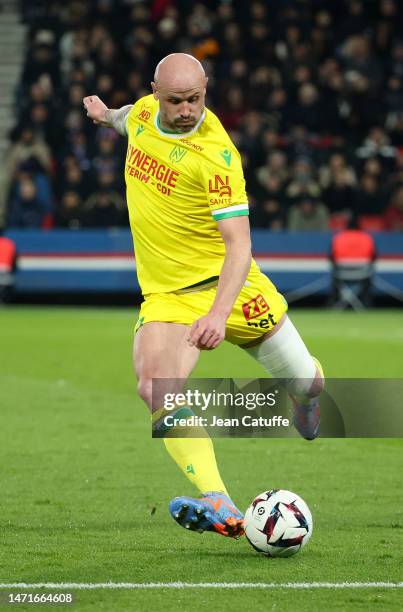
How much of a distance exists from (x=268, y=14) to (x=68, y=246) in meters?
5.55

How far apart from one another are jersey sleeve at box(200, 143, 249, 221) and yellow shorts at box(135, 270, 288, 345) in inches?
21.4

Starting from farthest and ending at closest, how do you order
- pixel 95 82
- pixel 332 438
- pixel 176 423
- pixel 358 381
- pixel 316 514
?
pixel 95 82 → pixel 358 381 → pixel 332 438 → pixel 316 514 → pixel 176 423

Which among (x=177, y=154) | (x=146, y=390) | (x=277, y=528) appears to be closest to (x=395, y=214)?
(x=177, y=154)

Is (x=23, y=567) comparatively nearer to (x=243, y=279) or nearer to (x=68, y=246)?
(x=243, y=279)

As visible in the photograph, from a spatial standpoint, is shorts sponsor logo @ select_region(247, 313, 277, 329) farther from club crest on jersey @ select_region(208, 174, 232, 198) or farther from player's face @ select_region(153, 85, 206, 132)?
player's face @ select_region(153, 85, 206, 132)

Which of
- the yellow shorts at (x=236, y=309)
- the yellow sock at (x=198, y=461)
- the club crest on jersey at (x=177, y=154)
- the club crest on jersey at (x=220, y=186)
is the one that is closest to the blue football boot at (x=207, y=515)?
the yellow sock at (x=198, y=461)

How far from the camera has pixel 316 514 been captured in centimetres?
652

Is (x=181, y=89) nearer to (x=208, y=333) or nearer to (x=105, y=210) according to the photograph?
(x=208, y=333)

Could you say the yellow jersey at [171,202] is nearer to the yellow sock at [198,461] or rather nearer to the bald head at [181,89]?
the bald head at [181,89]

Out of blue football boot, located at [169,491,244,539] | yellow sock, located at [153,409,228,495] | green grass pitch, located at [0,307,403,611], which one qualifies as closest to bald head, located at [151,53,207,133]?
yellow sock, located at [153,409,228,495]

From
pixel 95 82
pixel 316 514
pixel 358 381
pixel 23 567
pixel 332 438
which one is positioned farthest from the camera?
pixel 95 82

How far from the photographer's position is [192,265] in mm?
6219

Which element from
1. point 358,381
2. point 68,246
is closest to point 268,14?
point 68,246

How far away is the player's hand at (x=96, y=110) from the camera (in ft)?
22.1
